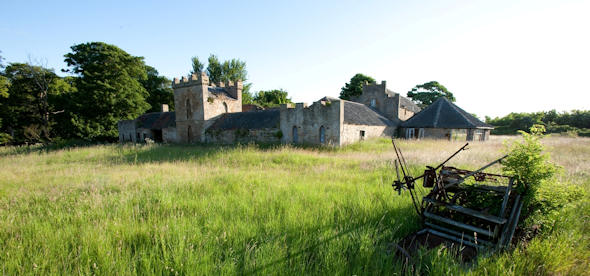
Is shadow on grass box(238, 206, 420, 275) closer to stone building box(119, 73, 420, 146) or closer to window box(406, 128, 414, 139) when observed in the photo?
stone building box(119, 73, 420, 146)

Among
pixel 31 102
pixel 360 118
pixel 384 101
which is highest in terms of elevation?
pixel 31 102

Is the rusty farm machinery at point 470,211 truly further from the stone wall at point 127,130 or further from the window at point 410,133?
the stone wall at point 127,130

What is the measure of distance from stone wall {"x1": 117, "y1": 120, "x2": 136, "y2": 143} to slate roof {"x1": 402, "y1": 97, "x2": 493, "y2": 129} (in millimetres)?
35656

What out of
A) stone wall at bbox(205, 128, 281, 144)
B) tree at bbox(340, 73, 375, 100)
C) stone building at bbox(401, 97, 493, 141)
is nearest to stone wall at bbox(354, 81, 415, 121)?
stone building at bbox(401, 97, 493, 141)

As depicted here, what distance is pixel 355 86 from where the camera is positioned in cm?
4381

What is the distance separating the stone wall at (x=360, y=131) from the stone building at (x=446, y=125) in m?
2.62

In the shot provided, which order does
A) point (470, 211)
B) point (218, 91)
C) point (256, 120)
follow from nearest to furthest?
point (470, 211) → point (256, 120) → point (218, 91)

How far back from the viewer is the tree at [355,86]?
43.1 metres

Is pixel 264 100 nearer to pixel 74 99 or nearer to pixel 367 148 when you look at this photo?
pixel 74 99

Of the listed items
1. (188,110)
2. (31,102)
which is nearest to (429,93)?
(188,110)

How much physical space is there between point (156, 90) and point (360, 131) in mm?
39207

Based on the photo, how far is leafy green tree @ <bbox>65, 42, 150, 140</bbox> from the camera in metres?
27.0

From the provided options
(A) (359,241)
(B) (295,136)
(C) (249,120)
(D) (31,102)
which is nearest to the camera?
(A) (359,241)

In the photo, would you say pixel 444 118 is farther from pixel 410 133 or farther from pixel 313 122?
pixel 313 122
